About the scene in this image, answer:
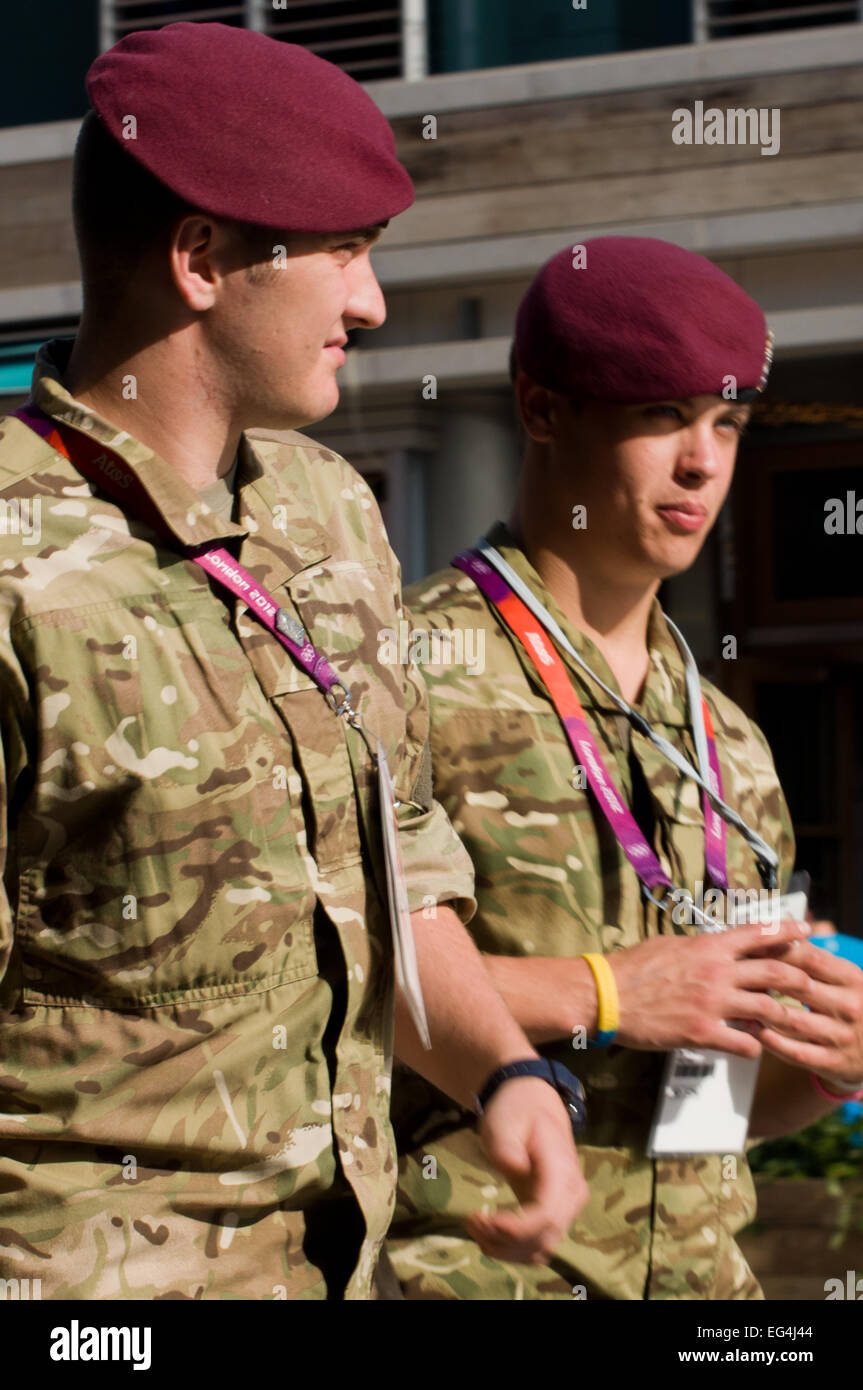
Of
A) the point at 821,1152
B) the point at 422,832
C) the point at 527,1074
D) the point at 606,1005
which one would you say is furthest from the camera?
the point at 821,1152

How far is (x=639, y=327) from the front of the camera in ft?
8.14

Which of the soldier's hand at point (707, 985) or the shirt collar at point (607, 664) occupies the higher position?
the shirt collar at point (607, 664)

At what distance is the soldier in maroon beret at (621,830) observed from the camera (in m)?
2.30

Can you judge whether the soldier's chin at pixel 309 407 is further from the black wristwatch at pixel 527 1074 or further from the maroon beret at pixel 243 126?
the black wristwatch at pixel 527 1074

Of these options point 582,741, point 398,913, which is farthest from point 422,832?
point 582,741

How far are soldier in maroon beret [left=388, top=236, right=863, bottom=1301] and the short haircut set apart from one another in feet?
2.78

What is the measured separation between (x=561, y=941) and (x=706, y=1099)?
0.28 m

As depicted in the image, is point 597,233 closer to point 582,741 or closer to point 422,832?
point 582,741

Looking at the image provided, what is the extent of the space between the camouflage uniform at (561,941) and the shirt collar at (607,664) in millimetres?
12

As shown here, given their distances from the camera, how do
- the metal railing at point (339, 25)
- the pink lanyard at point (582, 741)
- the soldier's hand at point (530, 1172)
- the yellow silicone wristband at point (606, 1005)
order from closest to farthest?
the soldier's hand at point (530, 1172) → the yellow silicone wristband at point (606, 1005) → the pink lanyard at point (582, 741) → the metal railing at point (339, 25)

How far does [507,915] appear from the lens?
2.38 m

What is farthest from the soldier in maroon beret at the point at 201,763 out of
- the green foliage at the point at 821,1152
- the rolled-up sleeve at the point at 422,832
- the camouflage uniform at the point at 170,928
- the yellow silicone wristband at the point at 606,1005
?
the green foliage at the point at 821,1152

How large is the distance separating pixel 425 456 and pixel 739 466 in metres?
1.55

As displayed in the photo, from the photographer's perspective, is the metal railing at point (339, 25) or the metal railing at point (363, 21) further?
the metal railing at point (339, 25)
